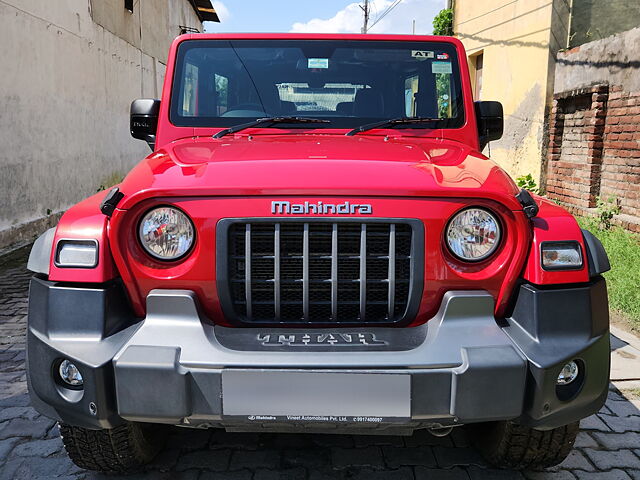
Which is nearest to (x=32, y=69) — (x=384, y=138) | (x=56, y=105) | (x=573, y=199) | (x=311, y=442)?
(x=56, y=105)

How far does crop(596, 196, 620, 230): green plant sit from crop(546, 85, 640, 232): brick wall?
65 mm

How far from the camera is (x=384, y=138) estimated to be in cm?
306

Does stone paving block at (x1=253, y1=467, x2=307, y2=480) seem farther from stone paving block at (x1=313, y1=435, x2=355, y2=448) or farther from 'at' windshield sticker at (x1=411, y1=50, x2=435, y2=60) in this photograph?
'at' windshield sticker at (x1=411, y1=50, x2=435, y2=60)

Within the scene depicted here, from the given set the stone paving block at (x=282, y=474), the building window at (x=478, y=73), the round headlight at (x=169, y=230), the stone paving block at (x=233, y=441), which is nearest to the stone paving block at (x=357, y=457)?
the stone paving block at (x=282, y=474)

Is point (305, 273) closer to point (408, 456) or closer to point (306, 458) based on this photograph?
point (306, 458)

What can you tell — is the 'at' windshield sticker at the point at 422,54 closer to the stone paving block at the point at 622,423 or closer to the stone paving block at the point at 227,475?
the stone paving block at the point at 622,423

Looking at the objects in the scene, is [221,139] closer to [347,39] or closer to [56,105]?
[347,39]

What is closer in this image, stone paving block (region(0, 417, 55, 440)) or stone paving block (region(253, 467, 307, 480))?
stone paving block (region(253, 467, 307, 480))

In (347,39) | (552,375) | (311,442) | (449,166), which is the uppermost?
(347,39)

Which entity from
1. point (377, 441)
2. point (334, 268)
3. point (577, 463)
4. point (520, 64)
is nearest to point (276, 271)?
point (334, 268)

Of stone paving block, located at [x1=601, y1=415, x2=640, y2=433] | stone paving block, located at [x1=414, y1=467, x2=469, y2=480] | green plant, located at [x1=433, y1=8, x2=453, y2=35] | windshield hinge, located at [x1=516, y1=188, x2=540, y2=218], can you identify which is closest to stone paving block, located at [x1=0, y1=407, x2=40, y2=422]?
stone paving block, located at [x1=414, y1=467, x2=469, y2=480]

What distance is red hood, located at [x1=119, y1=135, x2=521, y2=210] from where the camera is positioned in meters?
2.13

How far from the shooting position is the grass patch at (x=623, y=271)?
187 inches

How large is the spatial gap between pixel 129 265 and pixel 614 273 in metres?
4.79
